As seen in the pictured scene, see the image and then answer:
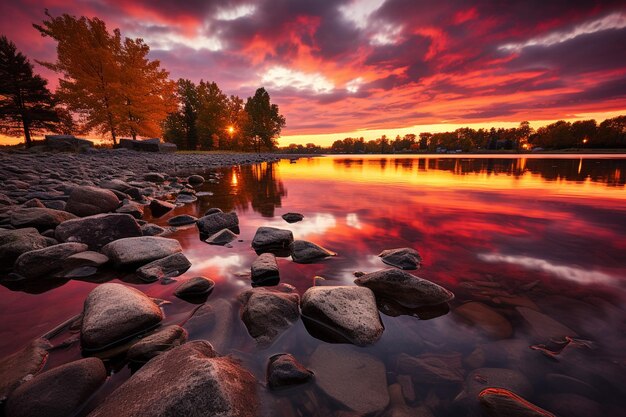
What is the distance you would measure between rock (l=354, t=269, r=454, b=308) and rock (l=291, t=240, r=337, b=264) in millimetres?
1137

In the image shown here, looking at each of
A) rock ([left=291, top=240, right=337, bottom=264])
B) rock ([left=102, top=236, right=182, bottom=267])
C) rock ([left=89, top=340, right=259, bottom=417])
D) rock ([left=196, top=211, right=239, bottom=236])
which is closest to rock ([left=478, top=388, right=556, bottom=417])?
rock ([left=89, top=340, right=259, bottom=417])

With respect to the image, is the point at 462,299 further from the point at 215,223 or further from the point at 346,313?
the point at 215,223

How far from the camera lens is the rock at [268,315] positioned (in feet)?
6.93

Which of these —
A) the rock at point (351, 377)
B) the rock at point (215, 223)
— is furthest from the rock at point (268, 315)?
the rock at point (215, 223)

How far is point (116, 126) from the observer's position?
78.2 feet

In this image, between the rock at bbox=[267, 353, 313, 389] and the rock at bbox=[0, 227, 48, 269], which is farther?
the rock at bbox=[0, 227, 48, 269]

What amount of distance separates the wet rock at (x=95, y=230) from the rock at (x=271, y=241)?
78.2 inches

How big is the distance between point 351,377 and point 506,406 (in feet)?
2.97

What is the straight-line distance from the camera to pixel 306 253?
3.65 m

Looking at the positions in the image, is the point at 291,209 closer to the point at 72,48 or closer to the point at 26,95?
the point at 72,48

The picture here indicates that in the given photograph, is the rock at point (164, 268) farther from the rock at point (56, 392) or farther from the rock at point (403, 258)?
the rock at point (403, 258)

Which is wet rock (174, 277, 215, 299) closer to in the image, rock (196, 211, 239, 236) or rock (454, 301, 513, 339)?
rock (196, 211, 239, 236)

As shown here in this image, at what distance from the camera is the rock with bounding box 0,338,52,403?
4.98ft

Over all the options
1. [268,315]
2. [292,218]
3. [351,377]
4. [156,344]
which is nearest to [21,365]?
[156,344]
